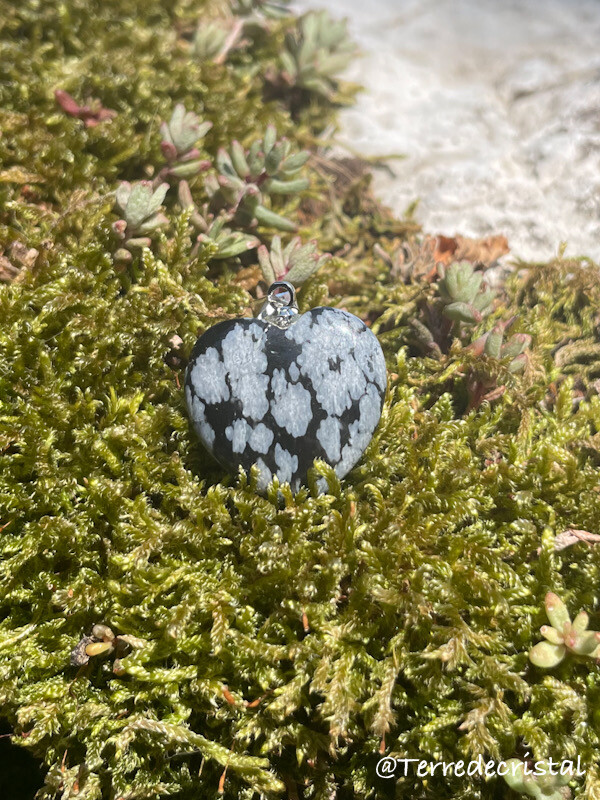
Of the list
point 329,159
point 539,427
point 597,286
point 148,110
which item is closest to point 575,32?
point 329,159

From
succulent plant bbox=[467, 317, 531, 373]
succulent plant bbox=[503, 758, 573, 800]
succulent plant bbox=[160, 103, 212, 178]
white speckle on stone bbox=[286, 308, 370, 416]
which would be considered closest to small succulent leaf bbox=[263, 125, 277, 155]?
succulent plant bbox=[160, 103, 212, 178]

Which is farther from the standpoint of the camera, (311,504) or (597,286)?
(597,286)

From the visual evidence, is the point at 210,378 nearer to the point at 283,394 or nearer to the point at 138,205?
the point at 283,394

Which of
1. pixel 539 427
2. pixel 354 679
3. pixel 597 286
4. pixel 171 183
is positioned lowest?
pixel 354 679

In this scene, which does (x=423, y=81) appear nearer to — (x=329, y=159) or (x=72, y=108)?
(x=329, y=159)

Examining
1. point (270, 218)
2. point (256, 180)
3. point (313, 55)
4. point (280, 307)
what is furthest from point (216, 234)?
point (313, 55)

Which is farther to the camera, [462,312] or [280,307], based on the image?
[462,312]
